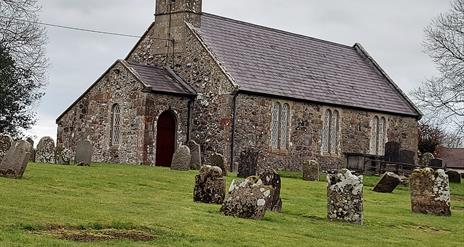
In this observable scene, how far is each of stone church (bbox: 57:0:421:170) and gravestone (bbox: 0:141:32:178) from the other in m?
17.9

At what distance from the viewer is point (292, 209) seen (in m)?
21.9

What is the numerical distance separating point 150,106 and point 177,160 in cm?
778

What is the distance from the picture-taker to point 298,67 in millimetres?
47719

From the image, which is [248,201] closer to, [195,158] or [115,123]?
[195,158]

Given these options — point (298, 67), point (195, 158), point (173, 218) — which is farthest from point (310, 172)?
point (173, 218)

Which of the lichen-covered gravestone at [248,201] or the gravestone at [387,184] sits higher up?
the gravestone at [387,184]

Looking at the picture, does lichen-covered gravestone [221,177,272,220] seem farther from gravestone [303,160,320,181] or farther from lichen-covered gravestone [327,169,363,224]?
gravestone [303,160,320,181]

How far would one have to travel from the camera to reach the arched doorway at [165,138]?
42.0 m

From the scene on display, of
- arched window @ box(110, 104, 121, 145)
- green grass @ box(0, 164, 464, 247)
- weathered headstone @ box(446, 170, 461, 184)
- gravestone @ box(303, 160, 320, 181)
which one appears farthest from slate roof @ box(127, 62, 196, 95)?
green grass @ box(0, 164, 464, 247)

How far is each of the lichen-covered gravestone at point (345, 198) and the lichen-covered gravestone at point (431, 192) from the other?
13.3ft

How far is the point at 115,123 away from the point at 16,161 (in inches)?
794

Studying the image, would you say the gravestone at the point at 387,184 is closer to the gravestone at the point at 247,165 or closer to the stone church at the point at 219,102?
the gravestone at the point at 247,165

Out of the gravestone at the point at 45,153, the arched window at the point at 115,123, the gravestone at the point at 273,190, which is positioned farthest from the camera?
the arched window at the point at 115,123

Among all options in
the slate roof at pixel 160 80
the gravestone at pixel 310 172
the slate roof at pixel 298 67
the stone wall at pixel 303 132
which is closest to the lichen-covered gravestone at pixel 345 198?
the gravestone at pixel 310 172
